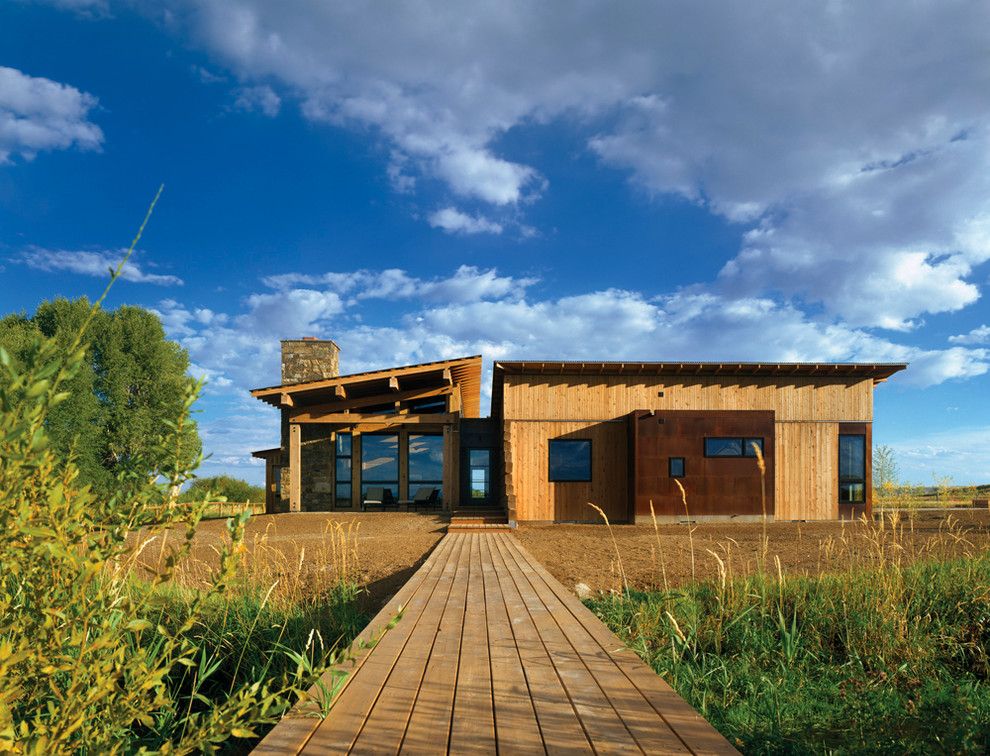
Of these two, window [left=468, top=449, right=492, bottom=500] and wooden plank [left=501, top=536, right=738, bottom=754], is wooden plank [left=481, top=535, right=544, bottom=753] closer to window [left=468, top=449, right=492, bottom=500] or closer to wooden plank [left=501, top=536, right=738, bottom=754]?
wooden plank [left=501, top=536, right=738, bottom=754]

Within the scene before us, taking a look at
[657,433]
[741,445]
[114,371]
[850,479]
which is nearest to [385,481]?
[657,433]

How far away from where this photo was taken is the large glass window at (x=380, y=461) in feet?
53.8

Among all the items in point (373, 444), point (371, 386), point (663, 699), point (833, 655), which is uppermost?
point (371, 386)

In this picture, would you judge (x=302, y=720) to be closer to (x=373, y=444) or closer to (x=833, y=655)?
(x=833, y=655)

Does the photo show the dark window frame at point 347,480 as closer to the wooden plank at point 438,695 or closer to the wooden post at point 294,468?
the wooden post at point 294,468

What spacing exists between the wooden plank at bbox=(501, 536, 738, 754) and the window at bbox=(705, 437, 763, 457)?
1060cm

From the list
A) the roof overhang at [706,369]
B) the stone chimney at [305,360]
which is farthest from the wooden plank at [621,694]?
the stone chimney at [305,360]

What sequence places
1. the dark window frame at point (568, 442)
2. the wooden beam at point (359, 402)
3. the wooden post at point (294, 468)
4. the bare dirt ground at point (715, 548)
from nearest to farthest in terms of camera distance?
the bare dirt ground at point (715, 548) < the dark window frame at point (568, 442) < the wooden post at point (294, 468) < the wooden beam at point (359, 402)

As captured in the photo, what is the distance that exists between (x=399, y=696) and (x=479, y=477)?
14437 millimetres

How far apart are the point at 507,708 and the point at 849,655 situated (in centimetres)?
316

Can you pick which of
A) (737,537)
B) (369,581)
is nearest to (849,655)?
(369,581)

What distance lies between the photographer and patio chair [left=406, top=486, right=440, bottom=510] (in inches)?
634

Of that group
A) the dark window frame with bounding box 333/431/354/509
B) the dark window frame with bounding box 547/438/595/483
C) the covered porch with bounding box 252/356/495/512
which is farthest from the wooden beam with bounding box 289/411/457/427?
the dark window frame with bounding box 547/438/595/483

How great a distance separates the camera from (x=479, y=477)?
55.4 ft
